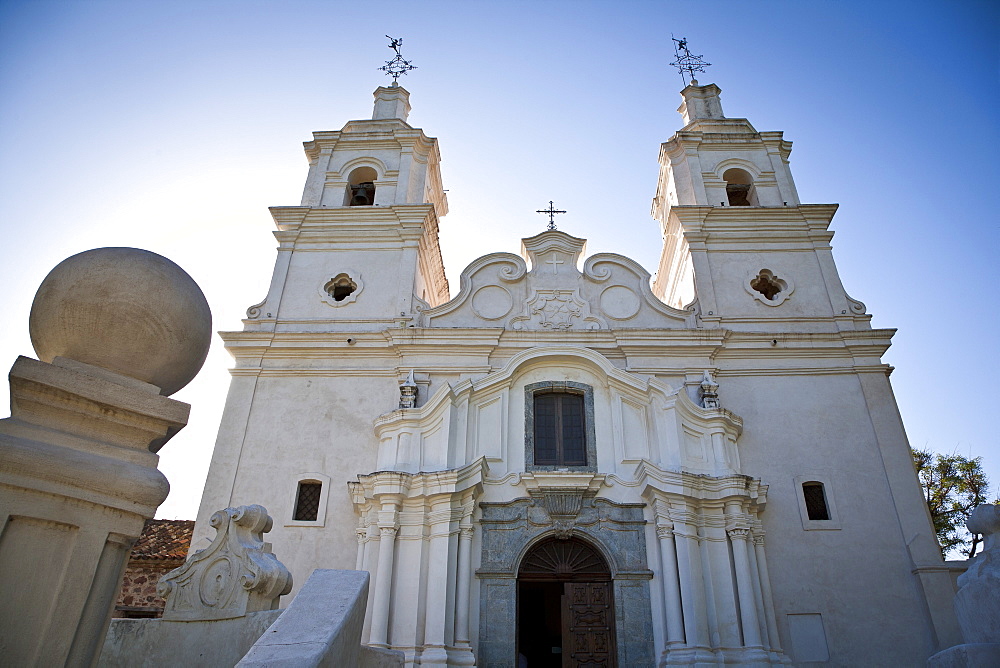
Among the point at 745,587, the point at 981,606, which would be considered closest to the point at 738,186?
the point at 745,587

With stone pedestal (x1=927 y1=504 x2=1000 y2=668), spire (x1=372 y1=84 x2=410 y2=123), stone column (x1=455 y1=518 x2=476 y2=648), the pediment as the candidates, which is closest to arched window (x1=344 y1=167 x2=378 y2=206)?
spire (x1=372 y1=84 x2=410 y2=123)

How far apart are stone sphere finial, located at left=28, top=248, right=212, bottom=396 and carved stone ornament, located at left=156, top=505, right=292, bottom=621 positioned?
236 centimetres

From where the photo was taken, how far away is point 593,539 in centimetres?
1173

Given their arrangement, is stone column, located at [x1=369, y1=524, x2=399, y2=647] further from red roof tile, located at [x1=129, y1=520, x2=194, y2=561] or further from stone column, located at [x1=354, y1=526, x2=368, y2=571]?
red roof tile, located at [x1=129, y1=520, x2=194, y2=561]

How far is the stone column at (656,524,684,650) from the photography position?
10.7 meters

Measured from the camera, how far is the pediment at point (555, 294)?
15.2 metres

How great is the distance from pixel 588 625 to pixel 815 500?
4.98 meters

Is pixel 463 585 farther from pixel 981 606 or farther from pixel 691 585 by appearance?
pixel 981 606

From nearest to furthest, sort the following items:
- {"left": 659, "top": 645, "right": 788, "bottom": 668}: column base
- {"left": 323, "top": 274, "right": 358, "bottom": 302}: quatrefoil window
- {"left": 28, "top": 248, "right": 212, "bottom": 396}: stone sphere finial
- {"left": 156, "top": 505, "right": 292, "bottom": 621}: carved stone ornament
Result: {"left": 28, "top": 248, "right": 212, "bottom": 396}: stone sphere finial < {"left": 156, "top": 505, "right": 292, "bottom": 621}: carved stone ornament < {"left": 659, "top": 645, "right": 788, "bottom": 668}: column base < {"left": 323, "top": 274, "right": 358, "bottom": 302}: quatrefoil window

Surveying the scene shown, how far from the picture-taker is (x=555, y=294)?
15453 mm

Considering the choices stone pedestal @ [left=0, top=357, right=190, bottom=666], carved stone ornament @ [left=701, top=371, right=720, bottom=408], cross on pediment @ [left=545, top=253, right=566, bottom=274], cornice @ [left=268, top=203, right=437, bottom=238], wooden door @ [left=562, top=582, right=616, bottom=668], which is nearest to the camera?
stone pedestal @ [left=0, top=357, right=190, bottom=666]

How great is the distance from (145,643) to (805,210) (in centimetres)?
1626

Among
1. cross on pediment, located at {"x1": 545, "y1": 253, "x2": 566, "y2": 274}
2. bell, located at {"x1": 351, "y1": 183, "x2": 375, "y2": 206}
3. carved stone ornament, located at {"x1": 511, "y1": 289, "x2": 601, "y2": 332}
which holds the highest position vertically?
bell, located at {"x1": 351, "y1": 183, "x2": 375, "y2": 206}

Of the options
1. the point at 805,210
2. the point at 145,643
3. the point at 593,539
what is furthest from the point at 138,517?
the point at 805,210
